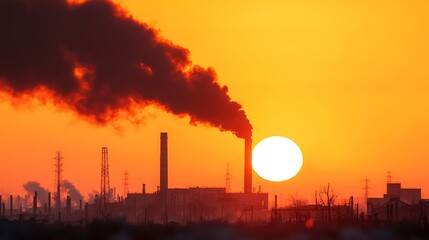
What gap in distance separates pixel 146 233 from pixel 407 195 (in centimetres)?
7297

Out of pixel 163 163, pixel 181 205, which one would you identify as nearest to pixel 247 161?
pixel 163 163

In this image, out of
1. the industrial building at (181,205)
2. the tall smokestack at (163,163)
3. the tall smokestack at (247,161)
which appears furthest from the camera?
the industrial building at (181,205)

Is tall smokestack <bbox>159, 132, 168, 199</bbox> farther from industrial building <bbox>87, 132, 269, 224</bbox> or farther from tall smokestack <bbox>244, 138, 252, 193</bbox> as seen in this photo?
tall smokestack <bbox>244, 138, 252, 193</bbox>

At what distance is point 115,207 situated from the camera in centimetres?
11425

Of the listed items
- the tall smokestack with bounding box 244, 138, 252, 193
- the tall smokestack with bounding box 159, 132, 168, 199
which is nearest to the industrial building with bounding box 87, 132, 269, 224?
the tall smokestack with bounding box 159, 132, 168, 199

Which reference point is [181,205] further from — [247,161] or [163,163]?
[247,161]

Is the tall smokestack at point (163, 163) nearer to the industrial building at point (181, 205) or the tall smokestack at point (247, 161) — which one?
the industrial building at point (181, 205)

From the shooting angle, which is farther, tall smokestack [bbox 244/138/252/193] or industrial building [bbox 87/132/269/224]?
industrial building [bbox 87/132/269/224]

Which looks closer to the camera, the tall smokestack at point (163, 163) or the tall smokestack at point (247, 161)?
the tall smokestack at point (247, 161)

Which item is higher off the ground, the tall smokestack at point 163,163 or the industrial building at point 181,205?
the tall smokestack at point 163,163

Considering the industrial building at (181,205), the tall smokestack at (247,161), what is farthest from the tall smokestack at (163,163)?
the tall smokestack at (247,161)

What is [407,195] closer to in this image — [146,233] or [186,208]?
[186,208]

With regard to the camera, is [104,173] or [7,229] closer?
[7,229]

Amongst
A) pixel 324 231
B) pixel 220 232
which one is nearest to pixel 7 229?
pixel 220 232
